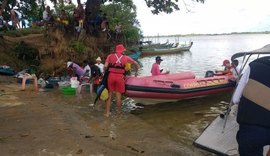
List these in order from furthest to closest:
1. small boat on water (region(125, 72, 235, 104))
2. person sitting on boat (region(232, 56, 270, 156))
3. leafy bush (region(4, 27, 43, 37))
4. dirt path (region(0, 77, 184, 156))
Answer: leafy bush (region(4, 27, 43, 37)) → small boat on water (region(125, 72, 235, 104)) → dirt path (region(0, 77, 184, 156)) → person sitting on boat (region(232, 56, 270, 156))

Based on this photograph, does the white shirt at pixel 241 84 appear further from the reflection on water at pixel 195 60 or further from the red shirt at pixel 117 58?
the reflection on water at pixel 195 60

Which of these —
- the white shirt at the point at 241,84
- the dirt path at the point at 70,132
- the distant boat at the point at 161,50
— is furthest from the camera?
the distant boat at the point at 161,50

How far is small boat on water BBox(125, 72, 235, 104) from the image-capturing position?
9.01 metres

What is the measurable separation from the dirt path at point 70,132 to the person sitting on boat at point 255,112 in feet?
7.65

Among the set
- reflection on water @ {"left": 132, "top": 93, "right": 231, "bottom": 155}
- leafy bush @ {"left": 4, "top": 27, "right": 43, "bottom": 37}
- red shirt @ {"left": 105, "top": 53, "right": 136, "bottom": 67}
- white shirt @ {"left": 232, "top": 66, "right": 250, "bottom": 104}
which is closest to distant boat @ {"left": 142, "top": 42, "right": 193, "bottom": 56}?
leafy bush @ {"left": 4, "top": 27, "right": 43, "bottom": 37}

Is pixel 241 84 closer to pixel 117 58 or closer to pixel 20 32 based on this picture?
pixel 117 58

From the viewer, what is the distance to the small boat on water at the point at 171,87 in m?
9.01

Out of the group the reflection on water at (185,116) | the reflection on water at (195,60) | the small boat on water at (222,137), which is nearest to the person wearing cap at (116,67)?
the reflection on water at (185,116)

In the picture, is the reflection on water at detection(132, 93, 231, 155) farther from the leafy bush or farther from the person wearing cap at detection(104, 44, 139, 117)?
the leafy bush

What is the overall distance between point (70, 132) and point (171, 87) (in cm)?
414

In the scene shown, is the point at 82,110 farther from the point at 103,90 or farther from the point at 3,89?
the point at 3,89

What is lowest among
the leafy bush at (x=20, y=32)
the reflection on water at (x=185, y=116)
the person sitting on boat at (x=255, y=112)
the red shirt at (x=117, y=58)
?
the reflection on water at (x=185, y=116)

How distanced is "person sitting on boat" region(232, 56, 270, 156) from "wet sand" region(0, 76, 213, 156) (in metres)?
2.29

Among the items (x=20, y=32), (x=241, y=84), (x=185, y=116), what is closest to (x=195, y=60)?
(x=20, y=32)
